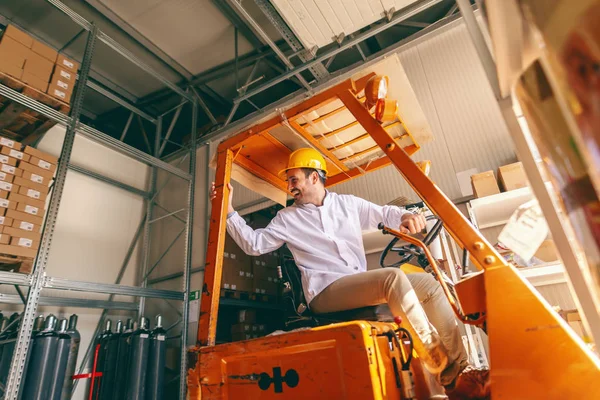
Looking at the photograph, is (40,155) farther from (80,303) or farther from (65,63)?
(80,303)

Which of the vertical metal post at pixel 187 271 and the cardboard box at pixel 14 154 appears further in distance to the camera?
the vertical metal post at pixel 187 271

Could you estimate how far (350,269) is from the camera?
8.81 ft

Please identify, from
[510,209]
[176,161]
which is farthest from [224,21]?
[510,209]

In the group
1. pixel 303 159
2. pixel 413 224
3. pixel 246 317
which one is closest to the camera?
pixel 413 224

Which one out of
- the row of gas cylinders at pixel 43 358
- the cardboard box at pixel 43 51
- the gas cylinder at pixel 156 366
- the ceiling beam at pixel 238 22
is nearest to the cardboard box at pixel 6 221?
the row of gas cylinders at pixel 43 358

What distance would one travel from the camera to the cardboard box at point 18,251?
12.5 feet

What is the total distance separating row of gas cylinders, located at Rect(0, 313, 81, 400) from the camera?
4098 millimetres

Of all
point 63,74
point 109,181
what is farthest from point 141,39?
point 109,181

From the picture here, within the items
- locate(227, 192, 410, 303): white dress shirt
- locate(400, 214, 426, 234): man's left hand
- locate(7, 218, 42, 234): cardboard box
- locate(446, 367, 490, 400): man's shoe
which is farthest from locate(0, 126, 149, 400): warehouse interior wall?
locate(446, 367, 490, 400): man's shoe

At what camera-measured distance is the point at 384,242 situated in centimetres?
483

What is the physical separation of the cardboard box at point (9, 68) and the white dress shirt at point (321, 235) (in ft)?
11.4

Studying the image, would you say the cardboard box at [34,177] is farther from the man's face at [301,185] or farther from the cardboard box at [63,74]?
the man's face at [301,185]

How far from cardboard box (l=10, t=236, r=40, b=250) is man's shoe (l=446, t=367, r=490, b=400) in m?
4.55

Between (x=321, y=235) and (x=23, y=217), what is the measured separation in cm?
363
